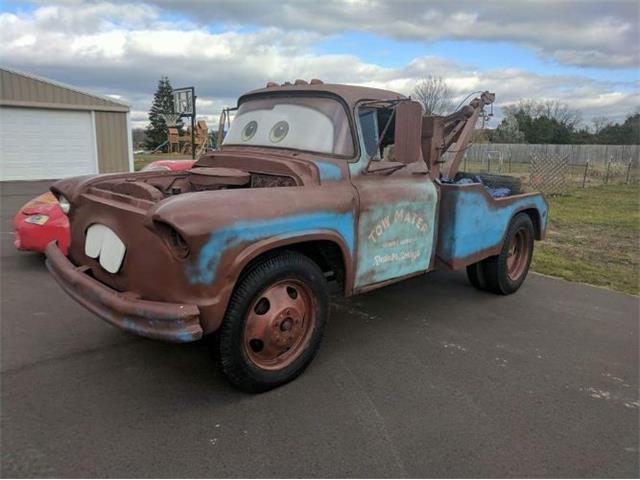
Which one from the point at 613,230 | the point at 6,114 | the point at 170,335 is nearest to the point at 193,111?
the point at 6,114

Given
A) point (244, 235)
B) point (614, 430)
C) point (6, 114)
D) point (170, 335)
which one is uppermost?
point (6, 114)

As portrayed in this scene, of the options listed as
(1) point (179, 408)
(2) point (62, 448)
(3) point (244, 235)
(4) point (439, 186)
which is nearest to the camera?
(2) point (62, 448)

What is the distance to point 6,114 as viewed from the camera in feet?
57.6

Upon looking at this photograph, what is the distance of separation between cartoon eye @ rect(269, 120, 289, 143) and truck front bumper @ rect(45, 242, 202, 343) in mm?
1823

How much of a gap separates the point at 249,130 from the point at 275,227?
1.75 m

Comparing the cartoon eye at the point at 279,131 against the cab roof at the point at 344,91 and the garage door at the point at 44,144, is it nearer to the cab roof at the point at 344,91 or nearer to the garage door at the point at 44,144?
the cab roof at the point at 344,91

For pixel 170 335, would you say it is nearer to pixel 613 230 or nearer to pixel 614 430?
pixel 614 430

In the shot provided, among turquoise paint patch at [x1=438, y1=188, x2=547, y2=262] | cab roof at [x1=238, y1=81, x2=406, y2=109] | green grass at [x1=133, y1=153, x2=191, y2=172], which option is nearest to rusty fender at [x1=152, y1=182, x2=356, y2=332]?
cab roof at [x1=238, y1=81, x2=406, y2=109]

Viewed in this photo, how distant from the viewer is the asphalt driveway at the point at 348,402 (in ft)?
8.49

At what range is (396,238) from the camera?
395 cm

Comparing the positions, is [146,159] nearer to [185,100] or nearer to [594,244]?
[185,100]

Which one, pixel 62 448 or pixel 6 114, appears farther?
pixel 6 114

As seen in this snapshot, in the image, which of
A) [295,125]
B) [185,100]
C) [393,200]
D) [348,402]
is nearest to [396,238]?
[393,200]

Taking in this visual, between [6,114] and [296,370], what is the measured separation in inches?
741
